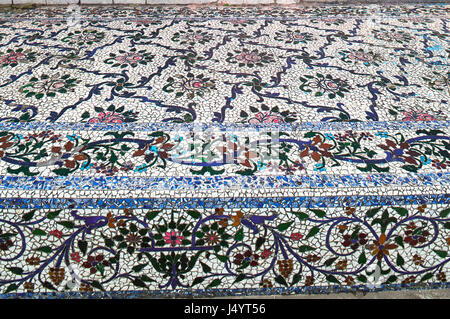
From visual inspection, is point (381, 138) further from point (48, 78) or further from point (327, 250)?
point (48, 78)

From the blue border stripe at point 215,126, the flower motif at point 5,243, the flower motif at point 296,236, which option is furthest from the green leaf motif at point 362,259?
the flower motif at point 5,243

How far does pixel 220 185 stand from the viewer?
1.11 m

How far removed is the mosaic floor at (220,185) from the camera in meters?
1.09

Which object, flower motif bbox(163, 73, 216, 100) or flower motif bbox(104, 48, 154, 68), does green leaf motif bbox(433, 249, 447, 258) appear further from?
flower motif bbox(104, 48, 154, 68)

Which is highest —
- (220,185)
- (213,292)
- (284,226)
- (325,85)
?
(325,85)

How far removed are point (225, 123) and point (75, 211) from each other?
1.88ft

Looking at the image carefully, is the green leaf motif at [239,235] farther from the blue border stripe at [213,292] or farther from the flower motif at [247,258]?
the blue border stripe at [213,292]

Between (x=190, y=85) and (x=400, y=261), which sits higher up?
(x=190, y=85)

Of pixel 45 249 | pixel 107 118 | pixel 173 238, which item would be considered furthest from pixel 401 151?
pixel 45 249

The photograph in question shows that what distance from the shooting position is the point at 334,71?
5.40ft

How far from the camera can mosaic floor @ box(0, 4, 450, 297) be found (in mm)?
1088

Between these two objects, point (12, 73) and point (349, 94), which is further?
point (12, 73)

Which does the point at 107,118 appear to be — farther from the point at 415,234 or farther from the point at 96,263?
the point at 415,234

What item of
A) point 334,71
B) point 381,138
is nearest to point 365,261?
point 381,138
